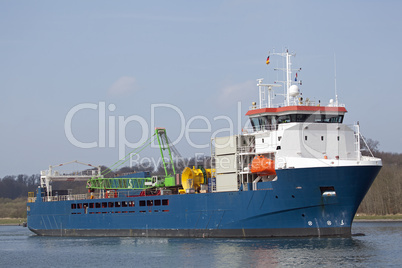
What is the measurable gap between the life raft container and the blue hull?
854mm

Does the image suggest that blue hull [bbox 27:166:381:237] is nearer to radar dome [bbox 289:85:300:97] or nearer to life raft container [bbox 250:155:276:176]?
life raft container [bbox 250:155:276:176]

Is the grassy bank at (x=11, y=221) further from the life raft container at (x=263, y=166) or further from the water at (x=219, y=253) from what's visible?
the life raft container at (x=263, y=166)

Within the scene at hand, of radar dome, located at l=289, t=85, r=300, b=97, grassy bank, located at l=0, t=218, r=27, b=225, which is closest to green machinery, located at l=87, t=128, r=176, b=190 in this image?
radar dome, located at l=289, t=85, r=300, b=97

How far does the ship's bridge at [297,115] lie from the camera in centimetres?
4100

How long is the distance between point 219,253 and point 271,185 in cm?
604

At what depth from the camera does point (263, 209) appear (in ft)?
130

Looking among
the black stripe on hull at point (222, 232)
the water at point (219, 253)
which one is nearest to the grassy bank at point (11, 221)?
the black stripe on hull at point (222, 232)

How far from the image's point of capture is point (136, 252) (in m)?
39.3

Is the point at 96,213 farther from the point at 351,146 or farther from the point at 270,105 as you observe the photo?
the point at 351,146

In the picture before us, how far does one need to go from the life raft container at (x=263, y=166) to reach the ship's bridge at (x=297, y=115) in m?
2.83

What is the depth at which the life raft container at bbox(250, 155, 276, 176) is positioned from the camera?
1556 inches

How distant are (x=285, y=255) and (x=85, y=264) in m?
11.4

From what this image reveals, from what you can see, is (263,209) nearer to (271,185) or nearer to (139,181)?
(271,185)

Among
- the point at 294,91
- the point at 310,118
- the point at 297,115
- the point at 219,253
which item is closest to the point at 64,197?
the point at 219,253
